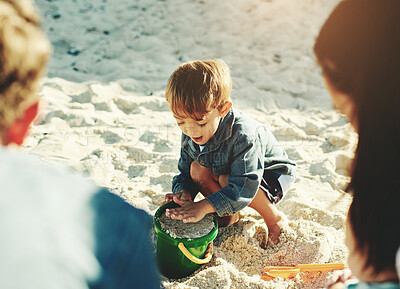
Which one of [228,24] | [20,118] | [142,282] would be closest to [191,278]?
[142,282]

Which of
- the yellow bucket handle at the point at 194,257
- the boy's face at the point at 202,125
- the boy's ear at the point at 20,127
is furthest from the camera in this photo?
the boy's face at the point at 202,125

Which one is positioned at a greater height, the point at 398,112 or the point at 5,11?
the point at 5,11

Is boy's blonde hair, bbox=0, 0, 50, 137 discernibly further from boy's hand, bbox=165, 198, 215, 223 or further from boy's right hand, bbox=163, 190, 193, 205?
boy's right hand, bbox=163, 190, 193, 205

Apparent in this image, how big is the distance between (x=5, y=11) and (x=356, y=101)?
0.83 m

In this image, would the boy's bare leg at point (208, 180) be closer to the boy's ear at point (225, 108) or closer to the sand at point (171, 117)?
the sand at point (171, 117)

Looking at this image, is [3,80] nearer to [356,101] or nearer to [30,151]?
[356,101]

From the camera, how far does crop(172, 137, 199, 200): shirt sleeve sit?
194 centimetres

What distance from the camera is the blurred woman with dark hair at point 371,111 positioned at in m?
1.00

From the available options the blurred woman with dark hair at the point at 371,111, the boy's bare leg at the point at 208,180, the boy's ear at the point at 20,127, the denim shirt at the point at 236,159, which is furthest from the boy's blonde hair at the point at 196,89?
the boy's ear at the point at 20,127

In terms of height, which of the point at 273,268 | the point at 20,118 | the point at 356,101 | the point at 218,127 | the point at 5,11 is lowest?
the point at 273,268

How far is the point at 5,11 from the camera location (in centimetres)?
68

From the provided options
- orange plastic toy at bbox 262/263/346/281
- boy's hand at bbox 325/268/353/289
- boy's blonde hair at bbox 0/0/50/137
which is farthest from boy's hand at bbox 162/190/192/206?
boy's blonde hair at bbox 0/0/50/137

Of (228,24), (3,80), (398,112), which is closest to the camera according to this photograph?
(3,80)

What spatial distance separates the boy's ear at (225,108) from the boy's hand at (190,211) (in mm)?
376
